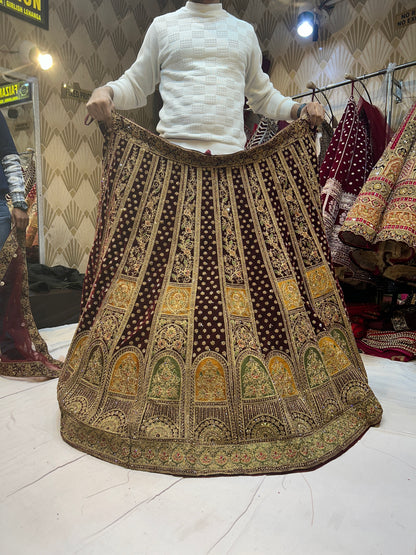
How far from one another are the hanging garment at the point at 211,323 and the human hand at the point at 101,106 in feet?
0.09

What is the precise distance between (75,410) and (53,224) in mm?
1959

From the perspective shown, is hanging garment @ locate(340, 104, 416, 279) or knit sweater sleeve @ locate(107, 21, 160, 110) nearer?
knit sweater sleeve @ locate(107, 21, 160, 110)

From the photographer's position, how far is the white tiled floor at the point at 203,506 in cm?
74

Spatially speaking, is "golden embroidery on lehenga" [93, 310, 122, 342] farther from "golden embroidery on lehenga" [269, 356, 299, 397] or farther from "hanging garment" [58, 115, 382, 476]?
"golden embroidery on lehenga" [269, 356, 299, 397]

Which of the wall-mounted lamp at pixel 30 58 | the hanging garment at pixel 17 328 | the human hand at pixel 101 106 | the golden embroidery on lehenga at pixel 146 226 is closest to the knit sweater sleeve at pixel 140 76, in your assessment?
the human hand at pixel 101 106

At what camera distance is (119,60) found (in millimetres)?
3281

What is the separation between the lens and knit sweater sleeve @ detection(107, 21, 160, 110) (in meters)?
1.30

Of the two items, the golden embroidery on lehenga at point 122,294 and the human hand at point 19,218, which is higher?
the human hand at point 19,218

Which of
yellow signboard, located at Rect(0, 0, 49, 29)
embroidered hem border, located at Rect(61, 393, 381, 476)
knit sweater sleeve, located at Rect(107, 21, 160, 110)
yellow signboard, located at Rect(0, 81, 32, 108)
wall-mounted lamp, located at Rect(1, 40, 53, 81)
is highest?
yellow signboard, located at Rect(0, 0, 49, 29)

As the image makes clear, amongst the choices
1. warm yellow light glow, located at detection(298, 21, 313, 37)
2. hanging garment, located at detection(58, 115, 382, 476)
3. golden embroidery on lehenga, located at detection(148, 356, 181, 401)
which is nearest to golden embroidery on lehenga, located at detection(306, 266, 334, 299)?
hanging garment, located at detection(58, 115, 382, 476)

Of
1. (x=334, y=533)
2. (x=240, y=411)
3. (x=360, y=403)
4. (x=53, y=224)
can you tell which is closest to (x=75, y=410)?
(x=240, y=411)

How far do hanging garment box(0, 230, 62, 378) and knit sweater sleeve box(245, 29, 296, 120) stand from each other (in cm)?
115

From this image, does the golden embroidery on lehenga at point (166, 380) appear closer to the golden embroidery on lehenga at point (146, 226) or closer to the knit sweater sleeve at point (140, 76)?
the golden embroidery on lehenga at point (146, 226)

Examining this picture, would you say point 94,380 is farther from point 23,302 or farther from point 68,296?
point 68,296
